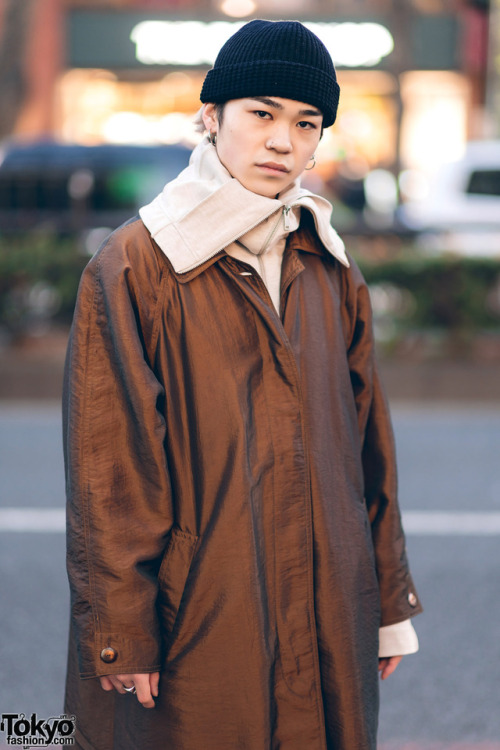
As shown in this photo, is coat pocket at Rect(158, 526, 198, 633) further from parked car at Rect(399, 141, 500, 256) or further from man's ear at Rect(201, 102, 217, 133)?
parked car at Rect(399, 141, 500, 256)

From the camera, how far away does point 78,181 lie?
452 inches

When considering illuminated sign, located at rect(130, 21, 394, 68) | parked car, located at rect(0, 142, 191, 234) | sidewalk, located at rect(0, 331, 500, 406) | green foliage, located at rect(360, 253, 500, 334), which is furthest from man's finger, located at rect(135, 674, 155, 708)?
illuminated sign, located at rect(130, 21, 394, 68)

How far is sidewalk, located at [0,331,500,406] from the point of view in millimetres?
8359

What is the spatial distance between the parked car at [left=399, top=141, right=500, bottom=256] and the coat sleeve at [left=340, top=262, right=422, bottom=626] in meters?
11.5

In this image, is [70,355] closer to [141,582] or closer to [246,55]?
[141,582]

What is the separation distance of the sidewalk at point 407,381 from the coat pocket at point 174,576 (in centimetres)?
671

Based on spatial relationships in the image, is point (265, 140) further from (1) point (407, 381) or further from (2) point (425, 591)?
(1) point (407, 381)

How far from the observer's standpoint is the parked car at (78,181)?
11289mm

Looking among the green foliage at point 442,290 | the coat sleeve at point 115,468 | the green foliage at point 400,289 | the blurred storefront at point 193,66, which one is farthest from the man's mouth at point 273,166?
the blurred storefront at point 193,66

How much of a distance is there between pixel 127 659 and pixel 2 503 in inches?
160

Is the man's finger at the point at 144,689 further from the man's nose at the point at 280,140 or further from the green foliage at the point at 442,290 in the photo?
the green foliage at the point at 442,290

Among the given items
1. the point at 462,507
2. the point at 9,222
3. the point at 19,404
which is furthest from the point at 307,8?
the point at 462,507

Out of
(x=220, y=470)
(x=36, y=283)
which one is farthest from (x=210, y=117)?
(x=36, y=283)

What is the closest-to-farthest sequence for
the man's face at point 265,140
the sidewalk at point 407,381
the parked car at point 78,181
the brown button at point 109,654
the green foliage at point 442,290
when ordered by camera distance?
1. the brown button at point 109,654
2. the man's face at point 265,140
3. the sidewalk at point 407,381
4. the green foliage at point 442,290
5. the parked car at point 78,181
